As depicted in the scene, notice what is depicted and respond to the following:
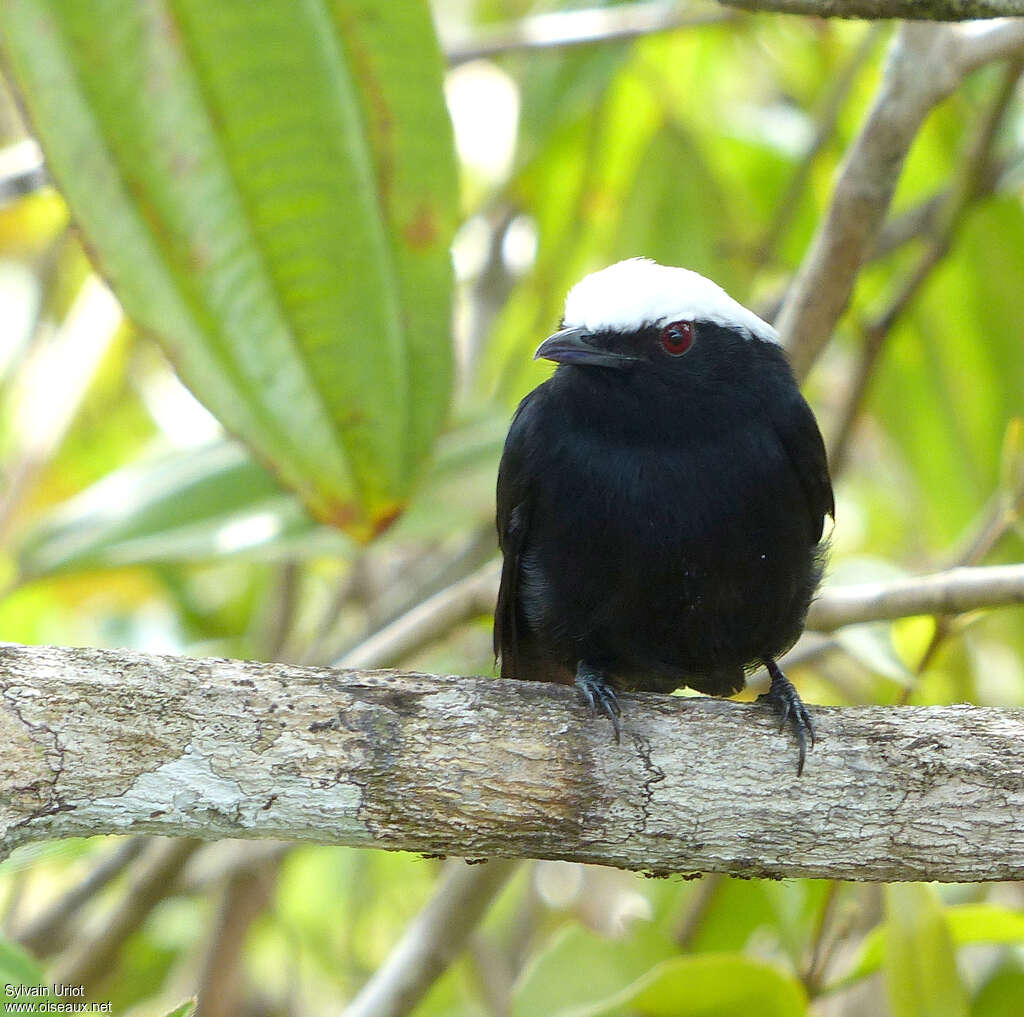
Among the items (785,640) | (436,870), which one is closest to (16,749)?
(785,640)

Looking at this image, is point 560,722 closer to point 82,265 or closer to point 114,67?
point 114,67

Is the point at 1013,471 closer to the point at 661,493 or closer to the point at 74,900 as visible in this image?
the point at 661,493

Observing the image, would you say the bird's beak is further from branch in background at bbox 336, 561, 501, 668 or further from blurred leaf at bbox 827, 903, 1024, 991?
blurred leaf at bbox 827, 903, 1024, 991

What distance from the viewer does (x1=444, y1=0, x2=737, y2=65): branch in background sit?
11.1 ft

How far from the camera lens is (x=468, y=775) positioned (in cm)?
190

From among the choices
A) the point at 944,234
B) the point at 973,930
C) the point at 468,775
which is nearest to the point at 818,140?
the point at 944,234

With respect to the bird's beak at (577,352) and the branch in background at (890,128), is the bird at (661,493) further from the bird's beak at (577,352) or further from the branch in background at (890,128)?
the branch in background at (890,128)

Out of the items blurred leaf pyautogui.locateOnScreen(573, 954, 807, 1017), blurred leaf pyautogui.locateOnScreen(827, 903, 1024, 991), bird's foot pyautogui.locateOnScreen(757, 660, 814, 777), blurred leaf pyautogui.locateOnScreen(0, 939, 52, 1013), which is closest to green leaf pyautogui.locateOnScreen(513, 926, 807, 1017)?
blurred leaf pyautogui.locateOnScreen(573, 954, 807, 1017)

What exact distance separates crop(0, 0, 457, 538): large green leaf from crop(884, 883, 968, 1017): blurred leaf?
3.53ft

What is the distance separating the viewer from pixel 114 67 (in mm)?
2334

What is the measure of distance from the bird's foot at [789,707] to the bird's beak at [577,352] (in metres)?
0.62

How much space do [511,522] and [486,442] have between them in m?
0.48

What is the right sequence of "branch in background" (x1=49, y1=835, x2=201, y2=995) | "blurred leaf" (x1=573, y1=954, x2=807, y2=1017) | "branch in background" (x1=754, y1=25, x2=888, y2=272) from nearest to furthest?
"blurred leaf" (x1=573, y1=954, x2=807, y2=1017)
"branch in background" (x1=49, y1=835, x2=201, y2=995)
"branch in background" (x1=754, y1=25, x2=888, y2=272)

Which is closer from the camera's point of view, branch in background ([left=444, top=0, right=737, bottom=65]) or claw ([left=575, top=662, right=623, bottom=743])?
claw ([left=575, top=662, right=623, bottom=743])
